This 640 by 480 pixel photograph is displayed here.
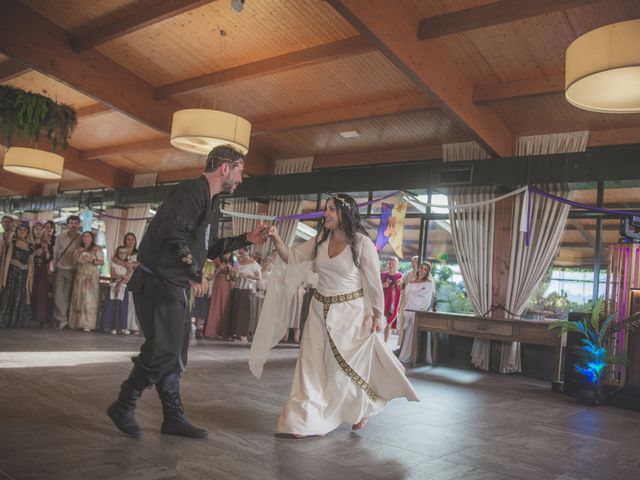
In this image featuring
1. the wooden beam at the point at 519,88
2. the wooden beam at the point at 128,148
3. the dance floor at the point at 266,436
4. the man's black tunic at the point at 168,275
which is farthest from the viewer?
the wooden beam at the point at 128,148

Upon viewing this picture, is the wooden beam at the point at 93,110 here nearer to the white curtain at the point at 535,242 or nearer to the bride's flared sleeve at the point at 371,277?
the white curtain at the point at 535,242

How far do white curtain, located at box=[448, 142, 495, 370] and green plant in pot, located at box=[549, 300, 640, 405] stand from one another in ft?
7.33

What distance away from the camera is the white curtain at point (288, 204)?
35.8ft

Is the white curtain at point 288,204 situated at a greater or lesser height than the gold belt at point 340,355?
greater

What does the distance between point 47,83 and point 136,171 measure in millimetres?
4777

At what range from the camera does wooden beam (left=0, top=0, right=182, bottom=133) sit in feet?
23.7

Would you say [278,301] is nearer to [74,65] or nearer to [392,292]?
[392,292]

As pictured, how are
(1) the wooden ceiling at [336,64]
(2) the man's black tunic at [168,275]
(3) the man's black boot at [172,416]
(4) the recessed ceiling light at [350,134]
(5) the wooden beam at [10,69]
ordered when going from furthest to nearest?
(4) the recessed ceiling light at [350,134] < (5) the wooden beam at [10,69] < (1) the wooden ceiling at [336,64] < (3) the man's black boot at [172,416] < (2) the man's black tunic at [168,275]

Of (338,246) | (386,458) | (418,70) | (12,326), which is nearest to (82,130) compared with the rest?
(12,326)

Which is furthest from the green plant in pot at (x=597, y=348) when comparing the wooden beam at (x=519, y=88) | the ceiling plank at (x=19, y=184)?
the ceiling plank at (x=19, y=184)

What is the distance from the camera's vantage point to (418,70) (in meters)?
6.32

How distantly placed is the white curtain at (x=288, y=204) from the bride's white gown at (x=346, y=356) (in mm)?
7280

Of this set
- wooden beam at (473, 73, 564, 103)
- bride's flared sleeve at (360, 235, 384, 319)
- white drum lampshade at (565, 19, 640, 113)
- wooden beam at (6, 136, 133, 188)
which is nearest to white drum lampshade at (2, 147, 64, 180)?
wooden beam at (6, 136, 133, 188)

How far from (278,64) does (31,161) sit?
472 cm
